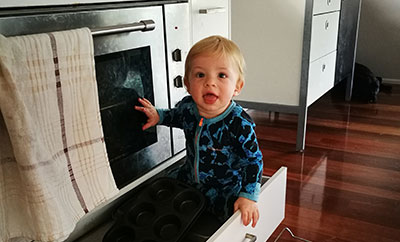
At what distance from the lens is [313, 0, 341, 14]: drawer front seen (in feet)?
5.93

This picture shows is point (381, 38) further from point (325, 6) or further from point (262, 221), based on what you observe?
point (262, 221)

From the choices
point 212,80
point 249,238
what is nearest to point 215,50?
point 212,80

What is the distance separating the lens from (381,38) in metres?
3.08

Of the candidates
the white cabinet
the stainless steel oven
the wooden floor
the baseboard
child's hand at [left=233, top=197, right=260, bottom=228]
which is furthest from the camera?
the baseboard

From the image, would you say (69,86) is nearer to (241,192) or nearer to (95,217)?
(95,217)

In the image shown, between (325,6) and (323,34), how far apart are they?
0.13 metres

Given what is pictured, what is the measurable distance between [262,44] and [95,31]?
1353 millimetres

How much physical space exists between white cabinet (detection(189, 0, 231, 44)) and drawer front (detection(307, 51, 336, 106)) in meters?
0.76

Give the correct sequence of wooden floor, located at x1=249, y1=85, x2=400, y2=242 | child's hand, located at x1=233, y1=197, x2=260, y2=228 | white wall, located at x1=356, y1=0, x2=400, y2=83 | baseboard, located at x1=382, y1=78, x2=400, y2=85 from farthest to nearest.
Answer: baseboard, located at x1=382, y1=78, x2=400, y2=85 < white wall, located at x1=356, y1=0, x2=400, y2=83 < wooden floor, located at x1=249, y1=85, x2=400, y2=242 < child's hand, located at x1=233, y1=197, x2=260, y2=228

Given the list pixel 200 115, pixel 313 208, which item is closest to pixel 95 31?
pixel 200 115

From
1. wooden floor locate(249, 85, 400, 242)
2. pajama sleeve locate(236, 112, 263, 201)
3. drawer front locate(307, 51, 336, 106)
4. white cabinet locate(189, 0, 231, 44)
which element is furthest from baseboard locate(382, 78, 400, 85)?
pajama sleeve locate(236, 112, 263, 201)

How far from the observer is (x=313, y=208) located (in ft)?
4.64

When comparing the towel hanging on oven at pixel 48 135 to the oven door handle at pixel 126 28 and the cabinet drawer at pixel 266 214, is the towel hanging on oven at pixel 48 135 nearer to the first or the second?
the oven door handle at pixel 126 28

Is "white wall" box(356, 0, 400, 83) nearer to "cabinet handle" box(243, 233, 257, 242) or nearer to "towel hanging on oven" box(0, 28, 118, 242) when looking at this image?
"cabinet handle" box(243, 233, 257, 242)
